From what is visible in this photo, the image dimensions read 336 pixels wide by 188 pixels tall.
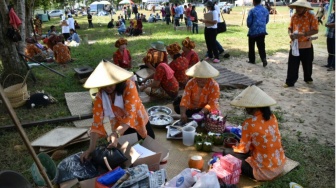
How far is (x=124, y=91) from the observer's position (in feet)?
10.2

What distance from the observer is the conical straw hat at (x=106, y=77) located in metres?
2.89

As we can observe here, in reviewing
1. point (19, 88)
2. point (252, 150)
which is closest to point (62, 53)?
point (19, 88)

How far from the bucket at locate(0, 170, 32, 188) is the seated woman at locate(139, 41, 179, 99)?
300 cm

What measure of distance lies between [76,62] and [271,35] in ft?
29.8

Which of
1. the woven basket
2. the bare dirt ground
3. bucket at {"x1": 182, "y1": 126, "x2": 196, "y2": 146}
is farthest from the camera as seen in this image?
the woven basket

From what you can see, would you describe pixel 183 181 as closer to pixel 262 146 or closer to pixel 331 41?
pixel 262 146

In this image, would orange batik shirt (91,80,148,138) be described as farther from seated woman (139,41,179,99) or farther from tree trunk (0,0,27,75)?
tree trunk (0,0,27,75)

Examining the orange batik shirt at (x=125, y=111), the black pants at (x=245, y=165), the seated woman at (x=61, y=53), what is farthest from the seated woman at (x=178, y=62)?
the seated woman at (x=61, y=53)

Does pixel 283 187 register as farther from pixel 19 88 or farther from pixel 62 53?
pixel 62 53

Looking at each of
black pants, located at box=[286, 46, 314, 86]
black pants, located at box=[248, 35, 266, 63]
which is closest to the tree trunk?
black pants, located at box=[248, 35, 266, 63]

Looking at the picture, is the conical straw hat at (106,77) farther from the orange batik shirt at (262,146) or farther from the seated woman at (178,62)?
the seated woman at (178,62)

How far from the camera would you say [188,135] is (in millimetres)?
3922

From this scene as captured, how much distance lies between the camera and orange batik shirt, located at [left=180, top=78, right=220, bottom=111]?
4.23 meters

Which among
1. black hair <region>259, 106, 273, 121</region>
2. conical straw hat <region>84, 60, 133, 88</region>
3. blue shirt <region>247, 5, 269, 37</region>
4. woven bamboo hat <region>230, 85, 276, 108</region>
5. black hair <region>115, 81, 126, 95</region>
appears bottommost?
black hair <region>259, 106, 273, 121</region>
